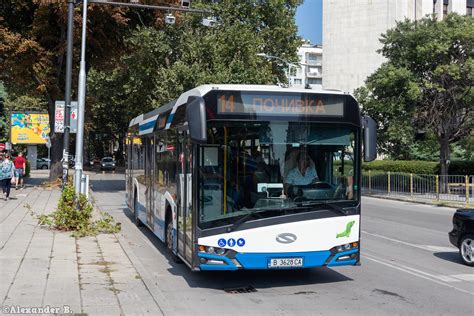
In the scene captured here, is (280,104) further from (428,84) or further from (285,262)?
(428,84)

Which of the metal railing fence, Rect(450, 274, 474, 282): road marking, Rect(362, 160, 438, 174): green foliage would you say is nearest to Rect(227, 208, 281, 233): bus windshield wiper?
Rect(450, 274, 474, 282): road marking

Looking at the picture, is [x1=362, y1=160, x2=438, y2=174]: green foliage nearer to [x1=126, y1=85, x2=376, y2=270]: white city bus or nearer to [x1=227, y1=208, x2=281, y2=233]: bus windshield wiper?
[x1=126, y1=85, x2=376, y2=270]: white city bus

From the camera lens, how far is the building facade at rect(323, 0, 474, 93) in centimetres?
5869

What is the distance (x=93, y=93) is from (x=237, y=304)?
47900 millimetres

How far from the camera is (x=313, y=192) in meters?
8.22

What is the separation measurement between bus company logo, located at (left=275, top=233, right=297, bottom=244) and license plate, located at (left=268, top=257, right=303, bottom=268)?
0.86ft

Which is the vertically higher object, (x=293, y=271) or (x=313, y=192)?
(x=313, y=192)

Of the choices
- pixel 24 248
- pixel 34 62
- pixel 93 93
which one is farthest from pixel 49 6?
pixel 93 93

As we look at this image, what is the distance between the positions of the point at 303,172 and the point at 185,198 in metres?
1.88

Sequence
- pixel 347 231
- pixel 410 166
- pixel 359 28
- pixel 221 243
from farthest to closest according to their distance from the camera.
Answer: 1. pixel 359 28
2. pixel 410 166
3. pixel 347 231
4. pixel 221 243

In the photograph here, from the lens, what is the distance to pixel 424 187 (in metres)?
26.8

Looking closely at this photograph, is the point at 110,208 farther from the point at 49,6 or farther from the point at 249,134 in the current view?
the point at 249,134

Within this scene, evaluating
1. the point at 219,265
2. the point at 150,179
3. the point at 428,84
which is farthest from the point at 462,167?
the point at 219,265

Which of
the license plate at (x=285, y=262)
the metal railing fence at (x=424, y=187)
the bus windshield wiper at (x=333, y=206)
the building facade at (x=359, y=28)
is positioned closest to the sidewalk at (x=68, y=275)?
the license plate at (x=285, y=262)
